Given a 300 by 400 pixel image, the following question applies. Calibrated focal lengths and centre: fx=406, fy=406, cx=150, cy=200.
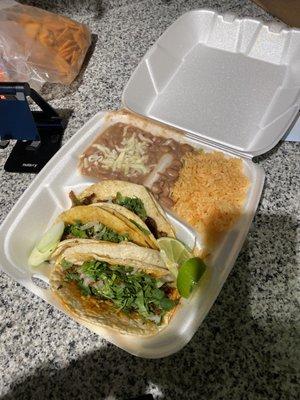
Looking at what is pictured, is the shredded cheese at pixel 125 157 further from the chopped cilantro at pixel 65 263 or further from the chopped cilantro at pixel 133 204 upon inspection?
the chopped cilantro at pixel 65 263

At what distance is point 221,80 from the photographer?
49.6 inches

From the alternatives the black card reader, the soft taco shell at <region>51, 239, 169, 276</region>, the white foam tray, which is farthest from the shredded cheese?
the soft taco shell at <region>51, 239, 169, 276</region>

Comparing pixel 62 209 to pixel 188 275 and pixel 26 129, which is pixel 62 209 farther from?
pixel 188 275

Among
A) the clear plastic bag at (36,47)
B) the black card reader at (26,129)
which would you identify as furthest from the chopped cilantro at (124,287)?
the clear plastic bag at (36,47)

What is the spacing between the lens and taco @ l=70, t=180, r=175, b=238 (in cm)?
90

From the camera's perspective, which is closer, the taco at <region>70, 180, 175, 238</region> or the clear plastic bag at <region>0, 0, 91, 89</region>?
the taco at <region>70, 180, 175, 238</region>

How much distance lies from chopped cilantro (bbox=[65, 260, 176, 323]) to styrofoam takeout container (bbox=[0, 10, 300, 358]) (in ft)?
0.15

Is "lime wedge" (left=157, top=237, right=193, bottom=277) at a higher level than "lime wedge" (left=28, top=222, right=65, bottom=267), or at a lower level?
higher

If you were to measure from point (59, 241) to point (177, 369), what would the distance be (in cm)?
35

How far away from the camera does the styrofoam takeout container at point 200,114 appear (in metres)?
0.80

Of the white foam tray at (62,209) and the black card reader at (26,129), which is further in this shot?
the black card reader at (26,129)

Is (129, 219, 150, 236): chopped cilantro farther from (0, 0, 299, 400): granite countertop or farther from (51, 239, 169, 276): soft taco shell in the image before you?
(0, 0, 299, 400): granite countertop

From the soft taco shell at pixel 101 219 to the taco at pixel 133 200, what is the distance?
60 mm

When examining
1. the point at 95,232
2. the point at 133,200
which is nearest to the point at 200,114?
the point at 133,200
